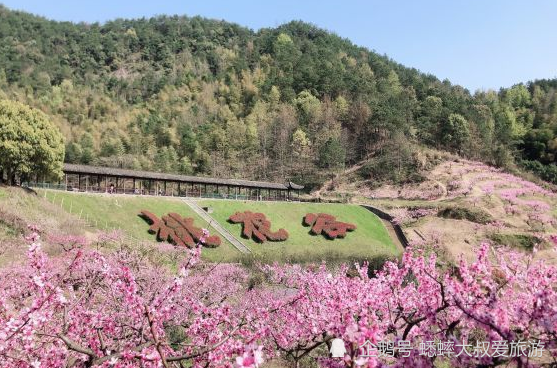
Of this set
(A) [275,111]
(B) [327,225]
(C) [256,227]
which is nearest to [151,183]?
(C) [256,227]

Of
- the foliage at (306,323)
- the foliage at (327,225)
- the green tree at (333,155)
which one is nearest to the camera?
the foliage at (306,323)

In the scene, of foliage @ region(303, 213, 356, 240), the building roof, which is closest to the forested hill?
the building roof

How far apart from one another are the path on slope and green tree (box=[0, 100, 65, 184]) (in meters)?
12.9

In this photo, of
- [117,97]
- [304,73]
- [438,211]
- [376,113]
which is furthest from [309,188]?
[117,97]

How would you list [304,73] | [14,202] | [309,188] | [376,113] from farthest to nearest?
[304,73], [376,113], [309,188], [14,202]

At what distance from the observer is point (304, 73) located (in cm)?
10362

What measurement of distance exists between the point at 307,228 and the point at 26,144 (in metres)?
27.1

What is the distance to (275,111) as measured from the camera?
96.1m

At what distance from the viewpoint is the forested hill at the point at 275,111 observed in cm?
7781

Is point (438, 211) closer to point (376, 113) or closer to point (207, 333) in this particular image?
point (376, 113)

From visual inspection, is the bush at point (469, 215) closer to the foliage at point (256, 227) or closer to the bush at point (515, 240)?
the bush at point (515, 240)

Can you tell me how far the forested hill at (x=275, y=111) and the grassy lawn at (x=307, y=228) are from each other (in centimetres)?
2401

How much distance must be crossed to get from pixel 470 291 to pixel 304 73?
336 ft

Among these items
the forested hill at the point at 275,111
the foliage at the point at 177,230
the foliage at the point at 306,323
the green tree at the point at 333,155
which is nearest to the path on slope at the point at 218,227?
the foliage at the point at 177,230
